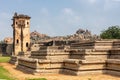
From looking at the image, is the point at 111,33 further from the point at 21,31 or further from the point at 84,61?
the point at 84,61

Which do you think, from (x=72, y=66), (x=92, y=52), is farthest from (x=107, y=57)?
(x=72, y=66)

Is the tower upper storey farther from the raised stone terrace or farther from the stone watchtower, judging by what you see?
the raised stone terrace

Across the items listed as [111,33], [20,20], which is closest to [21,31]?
[20,20]

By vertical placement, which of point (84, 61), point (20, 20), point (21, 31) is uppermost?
point (20, 20)

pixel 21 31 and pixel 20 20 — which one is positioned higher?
pixel 20 20

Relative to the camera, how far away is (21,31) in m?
53.6

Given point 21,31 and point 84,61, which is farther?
point 21,31

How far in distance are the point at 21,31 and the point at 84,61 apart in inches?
1582

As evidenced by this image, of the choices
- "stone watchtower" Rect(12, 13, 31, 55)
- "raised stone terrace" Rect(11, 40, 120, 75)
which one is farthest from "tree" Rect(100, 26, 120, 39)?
"raised stone terrace" Rect(11, 40, 120, 75)

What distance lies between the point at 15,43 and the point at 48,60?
125 ft

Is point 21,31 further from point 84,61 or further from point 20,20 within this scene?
point 84,61

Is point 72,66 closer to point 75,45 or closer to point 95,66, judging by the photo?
point 95,66

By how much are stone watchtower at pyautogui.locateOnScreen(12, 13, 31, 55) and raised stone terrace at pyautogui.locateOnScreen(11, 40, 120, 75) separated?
3503cm

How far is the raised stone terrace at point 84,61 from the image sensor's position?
46.9 feet
